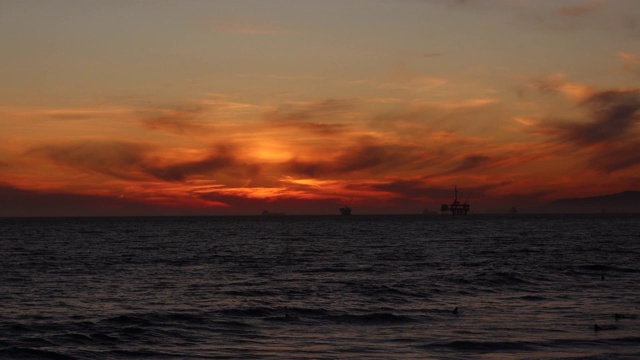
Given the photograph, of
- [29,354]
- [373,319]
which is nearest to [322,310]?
[373,319]

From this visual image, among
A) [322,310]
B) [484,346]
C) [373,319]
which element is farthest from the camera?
[322,310]

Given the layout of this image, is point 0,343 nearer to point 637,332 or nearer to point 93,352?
point 93,352

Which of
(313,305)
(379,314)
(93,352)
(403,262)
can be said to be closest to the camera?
(93,352)

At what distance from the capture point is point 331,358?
2869cm

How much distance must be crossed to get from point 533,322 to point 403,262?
4129 centimetres

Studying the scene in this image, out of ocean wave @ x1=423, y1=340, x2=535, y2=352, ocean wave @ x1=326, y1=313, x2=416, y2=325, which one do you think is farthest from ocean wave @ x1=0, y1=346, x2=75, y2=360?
ocean wave @ x1=423, y1=340, x2=535, y2=352

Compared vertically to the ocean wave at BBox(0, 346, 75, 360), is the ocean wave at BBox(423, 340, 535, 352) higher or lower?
higher

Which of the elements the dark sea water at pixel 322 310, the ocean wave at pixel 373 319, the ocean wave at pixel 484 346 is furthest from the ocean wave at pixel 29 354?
the ocean wave at pixel 484 346

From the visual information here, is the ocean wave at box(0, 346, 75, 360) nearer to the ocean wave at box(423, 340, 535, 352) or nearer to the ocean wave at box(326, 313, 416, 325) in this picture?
the ocean wave at box(326, 313, 416, 325)

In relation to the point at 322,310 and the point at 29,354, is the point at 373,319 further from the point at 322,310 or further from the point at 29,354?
the point at 29,354

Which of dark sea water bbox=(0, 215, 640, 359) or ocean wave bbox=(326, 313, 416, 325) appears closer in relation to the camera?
dark sea water bbox=(0, 215, 640, 359)

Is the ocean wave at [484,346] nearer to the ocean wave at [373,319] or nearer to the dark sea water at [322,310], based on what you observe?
the dark sea water at [322,310]

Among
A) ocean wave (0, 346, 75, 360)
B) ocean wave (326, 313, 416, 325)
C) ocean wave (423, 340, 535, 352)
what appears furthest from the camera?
ocean wave (326, 313, 416, 325)

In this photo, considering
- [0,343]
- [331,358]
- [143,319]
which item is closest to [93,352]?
[0,343]
